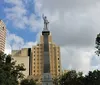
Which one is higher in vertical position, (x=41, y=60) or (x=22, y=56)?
(x=22, y=56)

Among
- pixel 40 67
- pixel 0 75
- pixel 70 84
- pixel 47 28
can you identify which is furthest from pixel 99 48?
pixel 40 67

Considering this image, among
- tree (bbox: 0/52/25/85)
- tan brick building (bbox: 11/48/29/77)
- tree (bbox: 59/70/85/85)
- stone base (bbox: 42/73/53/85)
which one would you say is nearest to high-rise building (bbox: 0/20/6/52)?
tan brick building (bbox: 11/48/29/77)

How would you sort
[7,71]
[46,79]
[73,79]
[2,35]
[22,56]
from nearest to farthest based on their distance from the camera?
[46,79] < [7,71] < [73,79] < [22,56] < [2,35]

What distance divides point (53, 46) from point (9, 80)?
95.0 m

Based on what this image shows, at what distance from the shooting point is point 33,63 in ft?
468

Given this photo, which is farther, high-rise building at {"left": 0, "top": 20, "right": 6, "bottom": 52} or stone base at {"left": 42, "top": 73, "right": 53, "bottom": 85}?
high-rise building at {"left": 0, "top": 20, "right": 6, "bottom": 52}

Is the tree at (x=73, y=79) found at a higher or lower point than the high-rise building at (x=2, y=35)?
lower

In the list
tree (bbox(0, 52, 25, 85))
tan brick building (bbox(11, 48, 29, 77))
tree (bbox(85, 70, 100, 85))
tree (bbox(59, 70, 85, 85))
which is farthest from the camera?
tan brick building (bbox(11, 48, 29, 77))

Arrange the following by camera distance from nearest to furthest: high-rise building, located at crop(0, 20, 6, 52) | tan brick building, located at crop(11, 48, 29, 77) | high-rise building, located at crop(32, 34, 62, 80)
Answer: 1. high-rise building, located at crop(32, 34, 62, 80)
2. tan brick building, located at crop(11, 48, 29, 77)
3. high-rise building, located at crop(0, 20, 6, 52)

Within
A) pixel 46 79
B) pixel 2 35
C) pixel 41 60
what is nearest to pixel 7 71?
pixel 46 79

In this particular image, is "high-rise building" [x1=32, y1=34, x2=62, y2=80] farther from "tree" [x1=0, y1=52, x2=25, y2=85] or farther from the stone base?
the stone base

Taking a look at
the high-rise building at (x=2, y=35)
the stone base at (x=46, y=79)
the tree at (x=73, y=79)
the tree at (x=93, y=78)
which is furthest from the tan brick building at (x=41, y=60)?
the stone base at (x=46, y=79)

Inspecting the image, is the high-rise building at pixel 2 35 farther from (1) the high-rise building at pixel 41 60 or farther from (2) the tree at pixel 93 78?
(2) the tree at pixel 93 78

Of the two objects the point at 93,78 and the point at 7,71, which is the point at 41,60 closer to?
the point at 93,78
